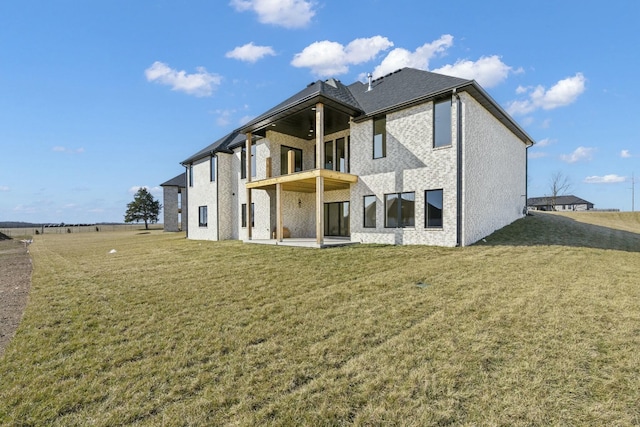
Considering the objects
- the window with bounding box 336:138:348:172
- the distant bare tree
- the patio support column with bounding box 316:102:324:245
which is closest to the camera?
the patio support column with bounding box 316:102:324:245

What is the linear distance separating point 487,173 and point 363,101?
6931mm

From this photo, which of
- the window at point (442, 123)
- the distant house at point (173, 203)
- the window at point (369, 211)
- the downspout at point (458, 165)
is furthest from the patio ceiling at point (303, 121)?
the distant house at point (173, 203)

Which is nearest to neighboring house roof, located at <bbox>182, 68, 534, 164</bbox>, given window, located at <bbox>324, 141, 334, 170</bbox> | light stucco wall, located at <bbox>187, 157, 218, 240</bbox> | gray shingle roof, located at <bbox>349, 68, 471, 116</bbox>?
gray shingle roof, located at <bbox>349, 68, 471, 116</bbox>

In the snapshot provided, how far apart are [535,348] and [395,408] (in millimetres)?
2280

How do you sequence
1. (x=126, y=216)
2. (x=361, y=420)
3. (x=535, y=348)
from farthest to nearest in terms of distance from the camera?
(x=126, y=216) → (x=535, y=348) → (x=361, y=420)

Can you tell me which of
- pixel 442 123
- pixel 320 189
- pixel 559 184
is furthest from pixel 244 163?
pixel 559 184

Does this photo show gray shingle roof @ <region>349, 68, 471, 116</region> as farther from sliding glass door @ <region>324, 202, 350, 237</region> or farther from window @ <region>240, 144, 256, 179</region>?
window @ <region>240, 144, 256, 179</region>

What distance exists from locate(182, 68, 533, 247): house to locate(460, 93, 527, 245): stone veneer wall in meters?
0.05

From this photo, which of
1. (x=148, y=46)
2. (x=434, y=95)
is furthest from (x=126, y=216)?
(x=434, y=95)

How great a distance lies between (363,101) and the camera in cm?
1448

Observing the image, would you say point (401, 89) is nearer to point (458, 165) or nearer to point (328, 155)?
point (458, 165)

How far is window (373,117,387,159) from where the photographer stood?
510 inches

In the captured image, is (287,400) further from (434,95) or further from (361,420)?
(434,95)

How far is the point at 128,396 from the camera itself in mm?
2818
